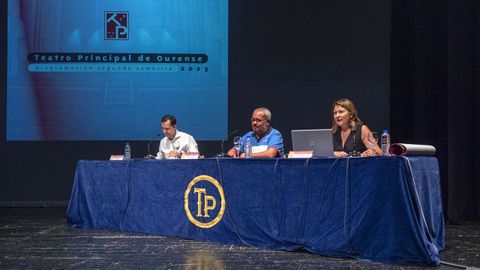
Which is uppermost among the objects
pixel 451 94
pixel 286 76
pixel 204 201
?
pixel 286 76

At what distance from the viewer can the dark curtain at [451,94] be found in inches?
235

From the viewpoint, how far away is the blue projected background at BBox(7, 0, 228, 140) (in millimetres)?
6824

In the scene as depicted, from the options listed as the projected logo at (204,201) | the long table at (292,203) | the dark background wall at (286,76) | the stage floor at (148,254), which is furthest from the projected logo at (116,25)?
the projected logo at (204,201)

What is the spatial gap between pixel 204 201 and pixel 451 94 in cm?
311

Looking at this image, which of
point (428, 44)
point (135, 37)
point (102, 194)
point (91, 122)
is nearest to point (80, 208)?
point (102, 194)

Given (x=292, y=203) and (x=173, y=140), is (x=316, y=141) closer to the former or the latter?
(x=292, y=203)

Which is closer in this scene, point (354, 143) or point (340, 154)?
point (340, 154)

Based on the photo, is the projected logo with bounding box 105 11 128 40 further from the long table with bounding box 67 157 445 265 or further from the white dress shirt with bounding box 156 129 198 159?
the long table with bounding box 67 157 445 265

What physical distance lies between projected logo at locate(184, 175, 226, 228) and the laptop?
25.0 inches

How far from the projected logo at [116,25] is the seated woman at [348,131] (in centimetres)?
335

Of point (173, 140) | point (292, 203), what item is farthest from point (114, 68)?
point (292, 203)

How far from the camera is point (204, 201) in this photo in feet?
13.6

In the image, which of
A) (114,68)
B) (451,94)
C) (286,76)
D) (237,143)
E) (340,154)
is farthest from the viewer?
(286,76)

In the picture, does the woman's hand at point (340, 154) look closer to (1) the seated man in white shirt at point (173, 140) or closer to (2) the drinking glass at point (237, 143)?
(2) the drinking glass at point (237, 143)
